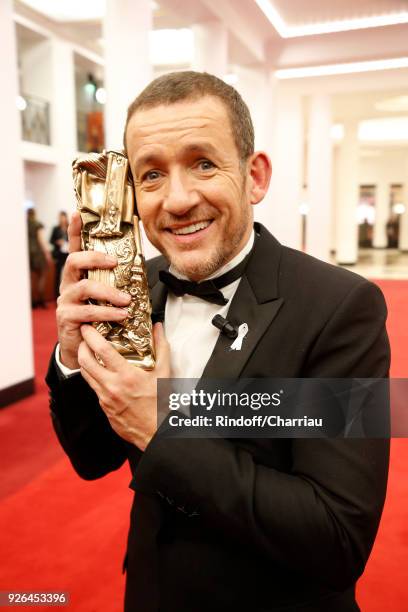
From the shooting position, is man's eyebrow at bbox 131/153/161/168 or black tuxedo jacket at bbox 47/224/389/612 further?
man's eyebrow at bbox 131/153/161/168

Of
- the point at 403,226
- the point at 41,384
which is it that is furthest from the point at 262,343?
the point at 403,226

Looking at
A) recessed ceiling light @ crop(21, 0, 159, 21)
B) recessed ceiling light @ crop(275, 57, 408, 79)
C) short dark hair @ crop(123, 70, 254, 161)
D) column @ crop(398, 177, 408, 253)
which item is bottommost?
column @ crop(398, 177, 408, 253)

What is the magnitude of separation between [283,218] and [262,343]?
13672mm

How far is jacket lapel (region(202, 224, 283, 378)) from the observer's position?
111 centimetres

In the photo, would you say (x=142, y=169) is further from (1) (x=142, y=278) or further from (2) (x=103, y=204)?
(1) (x=142, y=278)

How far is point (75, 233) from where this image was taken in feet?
4.11

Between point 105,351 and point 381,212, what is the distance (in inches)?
1113

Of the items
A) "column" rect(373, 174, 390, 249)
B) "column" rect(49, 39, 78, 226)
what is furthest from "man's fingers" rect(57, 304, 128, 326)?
"column" rect(373, 174, 390, 249)

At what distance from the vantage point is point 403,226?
26.0 meters

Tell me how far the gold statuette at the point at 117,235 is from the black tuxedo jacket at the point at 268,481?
17 cm

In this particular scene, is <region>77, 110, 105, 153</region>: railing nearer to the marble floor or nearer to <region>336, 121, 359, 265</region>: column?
<region>336, 121, 359, 265</region>: column

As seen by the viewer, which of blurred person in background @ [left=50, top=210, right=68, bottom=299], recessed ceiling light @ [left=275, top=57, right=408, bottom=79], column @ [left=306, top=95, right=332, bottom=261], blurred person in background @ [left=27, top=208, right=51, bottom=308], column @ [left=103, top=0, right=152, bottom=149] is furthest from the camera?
column @ [left=306, top=95, right=332, bottom=261]

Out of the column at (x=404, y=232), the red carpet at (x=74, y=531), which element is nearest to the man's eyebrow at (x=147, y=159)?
the red carpet at (x=74, y=531)

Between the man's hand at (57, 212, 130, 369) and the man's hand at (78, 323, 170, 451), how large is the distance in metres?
0.07
